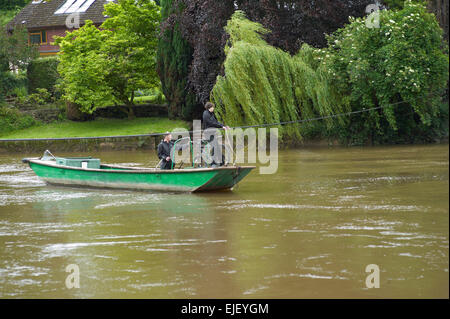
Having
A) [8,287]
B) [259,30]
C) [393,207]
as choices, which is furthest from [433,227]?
[259,30]

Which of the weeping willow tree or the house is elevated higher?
the house

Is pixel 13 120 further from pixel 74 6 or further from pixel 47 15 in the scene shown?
pixel 47 15

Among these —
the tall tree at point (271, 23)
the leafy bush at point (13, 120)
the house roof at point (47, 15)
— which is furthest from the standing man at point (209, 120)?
the house roof at point (47, 15)

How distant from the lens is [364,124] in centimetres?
2467

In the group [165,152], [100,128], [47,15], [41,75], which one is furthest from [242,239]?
[47,15]

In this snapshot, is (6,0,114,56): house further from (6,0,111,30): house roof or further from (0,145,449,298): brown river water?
(0,145,449,298): brown river water

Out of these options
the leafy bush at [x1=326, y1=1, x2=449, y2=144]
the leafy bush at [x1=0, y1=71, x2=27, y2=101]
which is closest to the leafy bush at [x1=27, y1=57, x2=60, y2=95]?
the leafy bush at [x1=0, y1=71, x2=27, y2=101]

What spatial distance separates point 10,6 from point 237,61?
1613 inches

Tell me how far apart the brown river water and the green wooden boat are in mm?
260

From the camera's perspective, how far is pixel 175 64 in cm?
3191

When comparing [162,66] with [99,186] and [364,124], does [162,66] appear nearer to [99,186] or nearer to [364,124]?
[364,124]

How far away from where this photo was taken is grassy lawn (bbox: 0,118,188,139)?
3291cm

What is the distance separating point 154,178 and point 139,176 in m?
0.44

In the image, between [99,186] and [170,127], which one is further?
[170,127]
